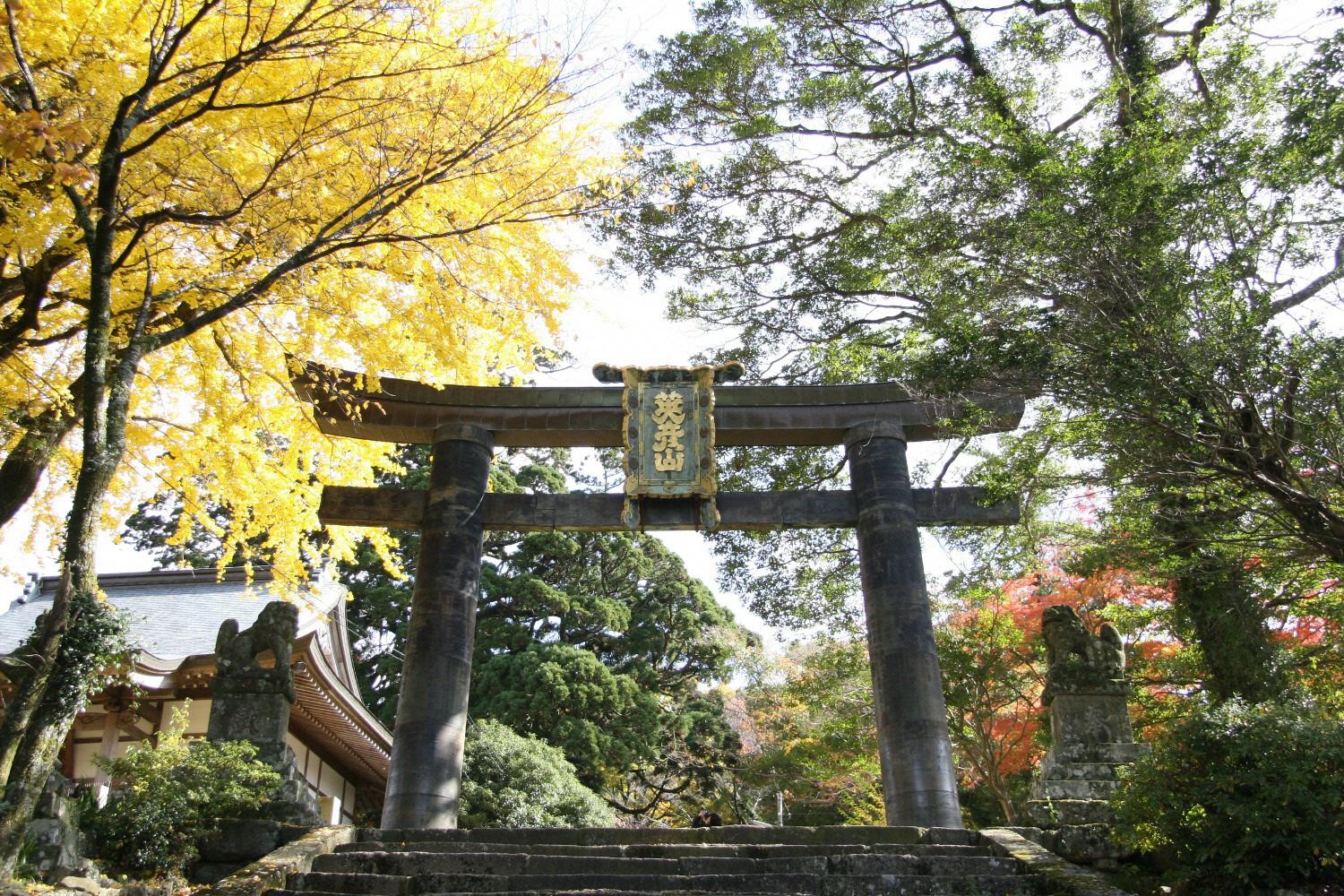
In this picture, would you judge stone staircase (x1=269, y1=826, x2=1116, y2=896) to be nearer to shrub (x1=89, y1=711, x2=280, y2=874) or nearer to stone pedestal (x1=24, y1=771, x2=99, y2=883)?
shrub (x1=89, y1=711, x2=280, y2=874)

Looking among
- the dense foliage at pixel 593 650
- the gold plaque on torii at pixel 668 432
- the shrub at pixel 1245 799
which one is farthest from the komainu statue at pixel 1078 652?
the dense foliage at pixel 593 650

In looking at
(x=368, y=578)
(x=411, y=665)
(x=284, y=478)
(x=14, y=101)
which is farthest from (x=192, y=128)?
(x=368, y=578)

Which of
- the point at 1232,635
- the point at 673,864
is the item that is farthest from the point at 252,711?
the point at 1232,635

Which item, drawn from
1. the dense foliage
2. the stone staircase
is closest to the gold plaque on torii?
the stone staircase

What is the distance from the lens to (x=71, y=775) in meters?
13.0

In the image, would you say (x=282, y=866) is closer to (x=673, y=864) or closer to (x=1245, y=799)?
(x=673, y=864)

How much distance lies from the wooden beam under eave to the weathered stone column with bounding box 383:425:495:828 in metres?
0.33

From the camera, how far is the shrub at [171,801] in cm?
725

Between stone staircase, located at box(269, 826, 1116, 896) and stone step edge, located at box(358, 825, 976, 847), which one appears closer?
stone staircase, located at box(269, 826, 1116, 896)

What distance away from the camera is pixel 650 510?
10992mm

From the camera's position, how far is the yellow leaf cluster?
6848 millimetres

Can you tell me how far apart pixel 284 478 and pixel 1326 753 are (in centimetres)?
942

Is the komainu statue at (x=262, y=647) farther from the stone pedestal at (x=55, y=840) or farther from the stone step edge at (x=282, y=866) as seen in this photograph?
the stone step edge at (x=282, y=866)

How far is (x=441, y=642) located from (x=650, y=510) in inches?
107
